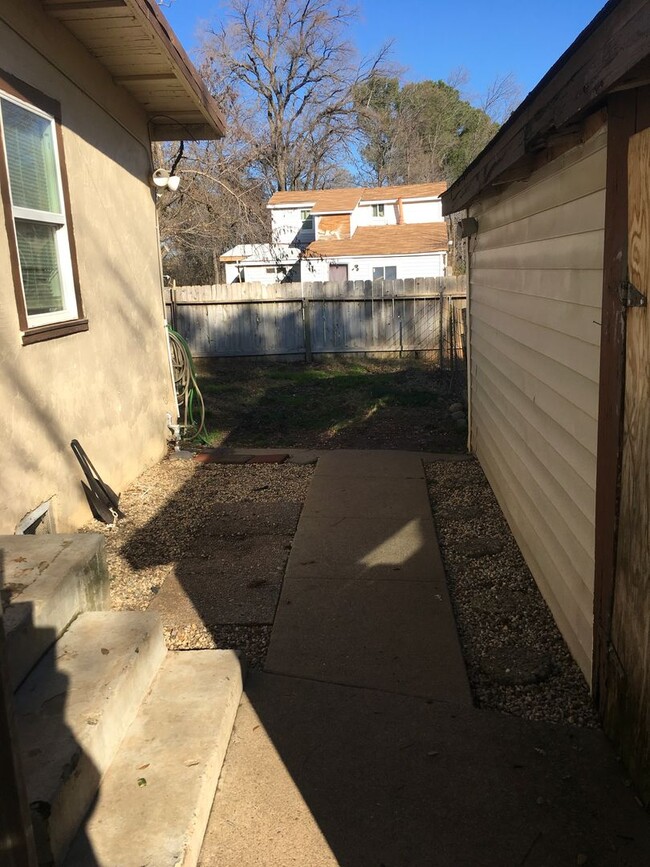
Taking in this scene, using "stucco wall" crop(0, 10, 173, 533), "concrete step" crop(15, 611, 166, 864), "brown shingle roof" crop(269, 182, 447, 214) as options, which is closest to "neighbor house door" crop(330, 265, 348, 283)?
"brown shingle roof" crop(269, 182, 447, 214)

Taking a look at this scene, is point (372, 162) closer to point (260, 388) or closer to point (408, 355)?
point (408, 355)

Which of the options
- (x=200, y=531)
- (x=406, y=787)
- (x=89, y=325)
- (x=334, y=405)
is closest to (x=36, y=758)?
(x=406, y=787)

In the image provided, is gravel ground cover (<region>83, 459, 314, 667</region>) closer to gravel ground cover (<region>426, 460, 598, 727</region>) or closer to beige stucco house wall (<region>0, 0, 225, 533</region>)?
beige stucco house wall (<region>0, 0, 225, 533</region>)

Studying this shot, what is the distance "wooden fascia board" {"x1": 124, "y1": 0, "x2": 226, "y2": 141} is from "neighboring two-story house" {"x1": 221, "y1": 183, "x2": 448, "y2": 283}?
16.6 m

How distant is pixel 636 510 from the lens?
2.30m

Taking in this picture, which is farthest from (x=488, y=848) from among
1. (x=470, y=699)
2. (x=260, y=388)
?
(x=260, y=388)

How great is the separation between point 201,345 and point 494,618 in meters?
12.7

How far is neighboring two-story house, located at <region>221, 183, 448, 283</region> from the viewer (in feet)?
81.9

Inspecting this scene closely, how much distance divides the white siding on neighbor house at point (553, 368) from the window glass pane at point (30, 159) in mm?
3103

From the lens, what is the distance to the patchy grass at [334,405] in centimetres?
817

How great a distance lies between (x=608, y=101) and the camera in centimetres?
239

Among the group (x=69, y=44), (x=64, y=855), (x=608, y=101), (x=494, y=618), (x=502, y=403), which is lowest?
(x=494, y=618)

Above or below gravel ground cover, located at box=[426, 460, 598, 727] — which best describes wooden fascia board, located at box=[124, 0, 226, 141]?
above

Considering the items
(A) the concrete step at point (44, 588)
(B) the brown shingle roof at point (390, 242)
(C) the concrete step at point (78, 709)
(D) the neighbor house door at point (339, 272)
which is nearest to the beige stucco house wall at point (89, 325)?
(A) the concrete step at point (44, 588)
